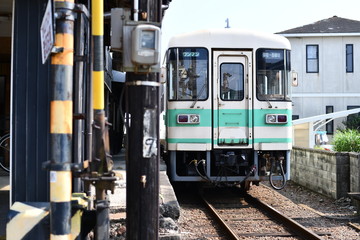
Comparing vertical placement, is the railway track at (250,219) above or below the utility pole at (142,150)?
below

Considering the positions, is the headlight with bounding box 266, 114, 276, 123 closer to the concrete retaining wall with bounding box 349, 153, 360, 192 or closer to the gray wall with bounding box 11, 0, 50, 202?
the concrete retaining wall with bounding box 349, 153, 360, 192

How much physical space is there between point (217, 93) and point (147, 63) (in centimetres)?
591

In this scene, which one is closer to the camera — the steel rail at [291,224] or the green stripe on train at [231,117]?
the steel rail at [291,224]

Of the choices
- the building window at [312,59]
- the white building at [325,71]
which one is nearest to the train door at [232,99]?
the white building at [325,71]

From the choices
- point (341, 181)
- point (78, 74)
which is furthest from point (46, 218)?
point (341, 181)

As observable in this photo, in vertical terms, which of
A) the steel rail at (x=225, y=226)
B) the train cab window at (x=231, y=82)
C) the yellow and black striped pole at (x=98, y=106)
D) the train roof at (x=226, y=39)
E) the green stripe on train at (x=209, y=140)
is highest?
the train roof at (x=226, y=39)

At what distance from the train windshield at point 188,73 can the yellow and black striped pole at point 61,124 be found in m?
5.95

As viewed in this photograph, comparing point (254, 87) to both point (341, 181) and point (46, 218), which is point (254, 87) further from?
point (46, 218)

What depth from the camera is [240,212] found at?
880 cm

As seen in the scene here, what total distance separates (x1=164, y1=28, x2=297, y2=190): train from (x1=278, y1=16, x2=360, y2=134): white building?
46.7 ft

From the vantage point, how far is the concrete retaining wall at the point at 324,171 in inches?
376

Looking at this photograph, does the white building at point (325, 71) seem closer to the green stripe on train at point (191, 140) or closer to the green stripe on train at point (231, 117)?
the green stripe on train at point (231, 117)

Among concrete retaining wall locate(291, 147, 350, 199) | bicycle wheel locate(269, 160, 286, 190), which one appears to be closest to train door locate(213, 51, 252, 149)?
bicycle wheel locate(269, 160, 286, 190)

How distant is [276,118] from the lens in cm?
906
